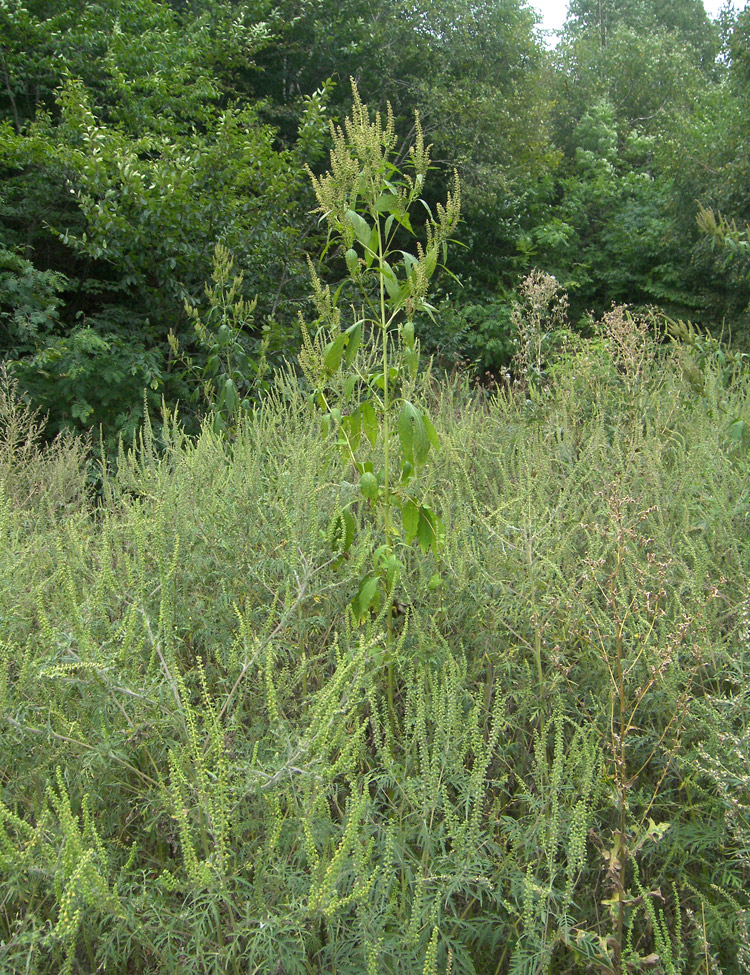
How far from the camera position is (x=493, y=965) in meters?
1.71

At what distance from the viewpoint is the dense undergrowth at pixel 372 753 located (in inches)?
55.7

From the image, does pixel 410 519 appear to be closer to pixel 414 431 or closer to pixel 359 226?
pixel 414 431

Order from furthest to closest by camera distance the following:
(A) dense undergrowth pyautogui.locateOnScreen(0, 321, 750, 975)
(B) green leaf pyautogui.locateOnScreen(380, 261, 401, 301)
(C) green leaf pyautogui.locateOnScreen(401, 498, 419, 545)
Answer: (B) green leaf pyautogui.locateOnScreen(380, 261, 401, 301), (C) green leaf pyautogui.locateOnScreen(401, 498, 419, 545), (A) dense undergrowth pyautogui.locateOnScreen(0, 321, 750, 975)

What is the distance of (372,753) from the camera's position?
219 centimetres

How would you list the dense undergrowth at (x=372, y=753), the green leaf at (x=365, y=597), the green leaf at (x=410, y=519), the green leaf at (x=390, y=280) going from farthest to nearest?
1. the green leaf at (x=390, y=280)
2. the green leaf at (x=410, y=519)
3. the green leaf at (x=365, y=597)
4. the dense undergrowth at (x=372, y=753)

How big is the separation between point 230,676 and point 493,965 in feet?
3.23

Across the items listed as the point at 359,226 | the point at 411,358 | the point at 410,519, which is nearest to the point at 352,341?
the point at 411,358

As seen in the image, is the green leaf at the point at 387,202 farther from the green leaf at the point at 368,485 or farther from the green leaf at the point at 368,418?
the green leaf at the point at 368,485

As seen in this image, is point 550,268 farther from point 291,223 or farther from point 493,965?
point 493,965

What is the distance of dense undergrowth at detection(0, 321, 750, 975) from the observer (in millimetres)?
1415

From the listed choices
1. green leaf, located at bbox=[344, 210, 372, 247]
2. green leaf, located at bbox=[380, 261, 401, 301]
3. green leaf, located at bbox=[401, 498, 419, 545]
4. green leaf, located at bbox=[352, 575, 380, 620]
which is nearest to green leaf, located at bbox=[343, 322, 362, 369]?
green leaf, located at bbox=[380, 261, 401, 301]

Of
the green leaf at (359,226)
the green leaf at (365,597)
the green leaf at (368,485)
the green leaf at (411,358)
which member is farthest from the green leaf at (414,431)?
the green leaf at (359,226)

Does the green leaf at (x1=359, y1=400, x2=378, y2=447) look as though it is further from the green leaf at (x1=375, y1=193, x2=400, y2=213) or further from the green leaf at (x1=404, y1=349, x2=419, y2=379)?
the green leaf at (x1=375, y1=193, x2=400, y2=213)

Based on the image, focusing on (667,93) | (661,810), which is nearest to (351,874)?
(661,810)
